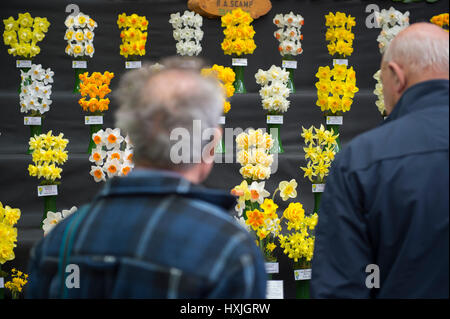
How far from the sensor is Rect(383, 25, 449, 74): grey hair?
130cm

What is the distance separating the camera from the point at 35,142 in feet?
9.57

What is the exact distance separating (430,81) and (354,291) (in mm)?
552

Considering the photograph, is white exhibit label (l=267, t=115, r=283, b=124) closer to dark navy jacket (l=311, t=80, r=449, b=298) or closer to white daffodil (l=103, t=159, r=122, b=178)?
white daffodil (l=103, t=159, r=122, b=178)

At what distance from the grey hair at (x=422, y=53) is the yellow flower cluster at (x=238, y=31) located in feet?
7.82

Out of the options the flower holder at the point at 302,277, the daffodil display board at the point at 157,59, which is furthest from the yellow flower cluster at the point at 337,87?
the flower holder at the point at 302,277

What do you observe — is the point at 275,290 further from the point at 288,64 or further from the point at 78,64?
the point at 78,64

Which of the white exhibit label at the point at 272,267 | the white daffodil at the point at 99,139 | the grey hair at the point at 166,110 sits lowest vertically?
the white exhibit label at the point at 272,267

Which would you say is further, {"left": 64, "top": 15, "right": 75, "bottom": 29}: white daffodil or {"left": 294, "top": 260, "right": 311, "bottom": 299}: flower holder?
{"left": 64, "top": 15, "right": 75, "bottom": 29}: white daffodil

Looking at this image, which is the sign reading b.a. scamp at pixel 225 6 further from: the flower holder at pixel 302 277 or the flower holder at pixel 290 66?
the flower holder at pixel 302 277

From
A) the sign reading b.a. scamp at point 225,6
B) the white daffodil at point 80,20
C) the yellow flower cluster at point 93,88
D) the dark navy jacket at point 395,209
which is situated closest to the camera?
the dark navy jacket at point 395,209

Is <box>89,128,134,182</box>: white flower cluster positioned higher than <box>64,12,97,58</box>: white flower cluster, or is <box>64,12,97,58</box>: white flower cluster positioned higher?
<box>64,12,97,58</box>: white flower cluster

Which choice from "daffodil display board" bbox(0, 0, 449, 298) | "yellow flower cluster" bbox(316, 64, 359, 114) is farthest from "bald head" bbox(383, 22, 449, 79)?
"yellow flower cluster" bbox(316, 64, 359, 114)

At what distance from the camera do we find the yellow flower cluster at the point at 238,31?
11.9 ft

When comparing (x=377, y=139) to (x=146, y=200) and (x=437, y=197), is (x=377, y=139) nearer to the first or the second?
(x=437, y=197)
